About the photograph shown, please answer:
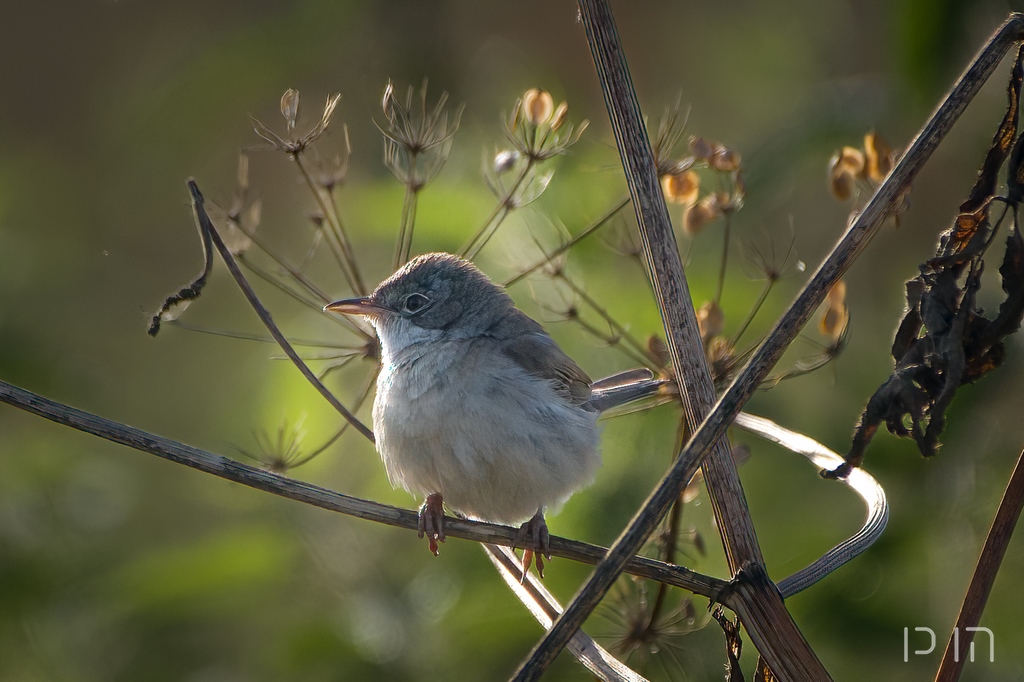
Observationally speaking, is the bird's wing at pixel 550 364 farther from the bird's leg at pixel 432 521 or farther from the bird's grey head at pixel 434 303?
the bird's leg at pixel 432 521

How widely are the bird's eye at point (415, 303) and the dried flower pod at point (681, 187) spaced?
3.41 feet

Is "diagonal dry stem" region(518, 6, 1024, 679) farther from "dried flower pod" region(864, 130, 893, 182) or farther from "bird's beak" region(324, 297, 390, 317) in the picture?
"bird's beak" region(324, 297, 390, 317)

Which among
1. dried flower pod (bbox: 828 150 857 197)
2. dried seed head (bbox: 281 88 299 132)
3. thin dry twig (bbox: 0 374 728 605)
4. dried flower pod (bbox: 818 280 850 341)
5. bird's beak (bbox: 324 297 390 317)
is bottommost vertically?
thin dry twig (bbox: 0 374 728 605)

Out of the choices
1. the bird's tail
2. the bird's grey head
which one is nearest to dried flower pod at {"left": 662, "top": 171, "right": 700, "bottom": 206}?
the bird's tail

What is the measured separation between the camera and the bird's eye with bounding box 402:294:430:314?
3.35 meters

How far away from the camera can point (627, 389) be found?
123 inches

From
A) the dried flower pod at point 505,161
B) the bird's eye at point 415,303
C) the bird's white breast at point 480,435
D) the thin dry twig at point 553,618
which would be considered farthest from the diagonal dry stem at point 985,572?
the bird's eye at point 415,303

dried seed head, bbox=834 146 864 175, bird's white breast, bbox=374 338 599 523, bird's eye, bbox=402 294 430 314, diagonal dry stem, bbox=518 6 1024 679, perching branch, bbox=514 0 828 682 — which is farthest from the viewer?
bird's eye, bbox=402 294 430 314

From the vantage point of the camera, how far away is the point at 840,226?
5.45 m

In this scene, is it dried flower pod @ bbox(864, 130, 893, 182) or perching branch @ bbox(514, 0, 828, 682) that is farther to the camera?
dried flower pod @ bbox(864, 130, 893, 182)

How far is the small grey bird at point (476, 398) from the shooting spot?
2936 mm

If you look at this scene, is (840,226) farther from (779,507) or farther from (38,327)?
(38,327)

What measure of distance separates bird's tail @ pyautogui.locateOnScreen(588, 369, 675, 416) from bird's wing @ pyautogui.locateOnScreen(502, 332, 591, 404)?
0.21 feet

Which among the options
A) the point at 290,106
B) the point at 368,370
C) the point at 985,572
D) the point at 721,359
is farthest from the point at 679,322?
the point at 368,370
